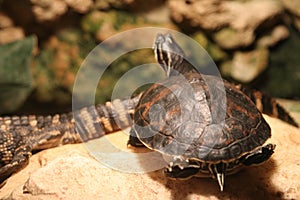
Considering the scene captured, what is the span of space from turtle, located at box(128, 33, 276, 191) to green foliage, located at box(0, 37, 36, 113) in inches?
55.9

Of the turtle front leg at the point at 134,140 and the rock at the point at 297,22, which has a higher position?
the rock at the point at 297,22

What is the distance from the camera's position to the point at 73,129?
3193 mm

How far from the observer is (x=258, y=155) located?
2.18 m

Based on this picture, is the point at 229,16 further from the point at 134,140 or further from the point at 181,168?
the point at 181,168

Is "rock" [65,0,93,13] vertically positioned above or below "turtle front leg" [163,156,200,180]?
above

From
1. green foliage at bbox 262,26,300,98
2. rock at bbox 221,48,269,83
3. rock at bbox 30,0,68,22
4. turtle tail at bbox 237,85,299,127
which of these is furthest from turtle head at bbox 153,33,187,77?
green foliage at bbox 262,26,300,98

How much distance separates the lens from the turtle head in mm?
3137

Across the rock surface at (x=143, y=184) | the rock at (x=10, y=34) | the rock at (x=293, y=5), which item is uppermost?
the rock at (x=293, y=5)

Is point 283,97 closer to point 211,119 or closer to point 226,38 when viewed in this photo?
point 226,38

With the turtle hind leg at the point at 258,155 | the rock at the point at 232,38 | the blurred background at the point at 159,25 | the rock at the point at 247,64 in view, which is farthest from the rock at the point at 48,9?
the turtle hind leg at the point at 258,155

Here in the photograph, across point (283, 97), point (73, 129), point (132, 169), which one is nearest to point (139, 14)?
point (73, 129)

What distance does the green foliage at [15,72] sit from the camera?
3.47 metres

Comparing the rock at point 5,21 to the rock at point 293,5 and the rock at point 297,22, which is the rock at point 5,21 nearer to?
the rock at point 293,5

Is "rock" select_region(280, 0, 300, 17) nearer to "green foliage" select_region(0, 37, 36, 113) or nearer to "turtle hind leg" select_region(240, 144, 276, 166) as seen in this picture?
"turtle hind leg" select_region(240, 144, 276, 166)
